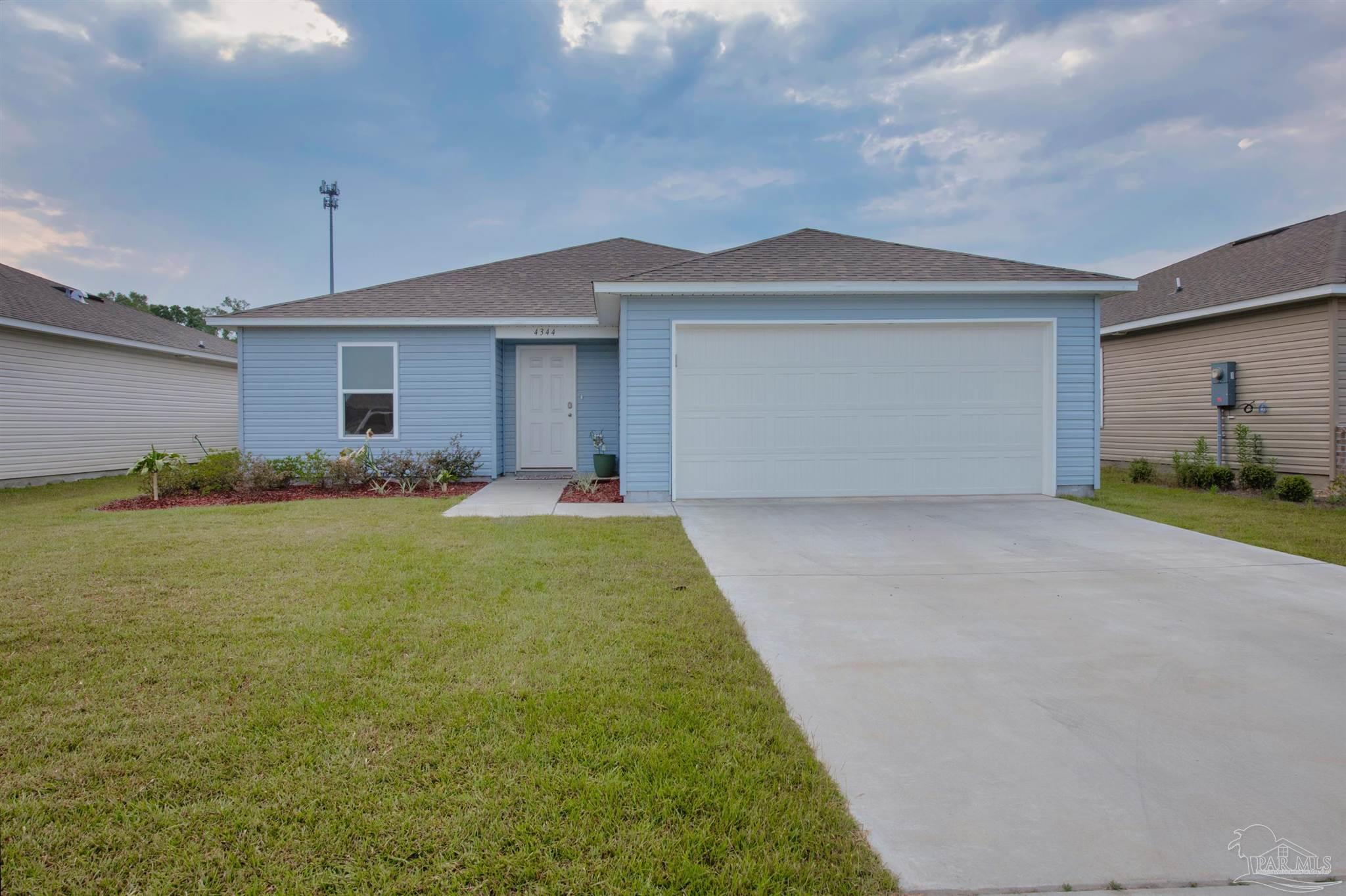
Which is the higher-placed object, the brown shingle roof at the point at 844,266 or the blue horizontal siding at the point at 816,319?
the brown shingle roof at the point at 844,266

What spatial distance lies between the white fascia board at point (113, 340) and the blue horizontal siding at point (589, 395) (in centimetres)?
749

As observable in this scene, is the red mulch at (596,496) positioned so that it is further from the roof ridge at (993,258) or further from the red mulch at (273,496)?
the roof ridge at (993,258)

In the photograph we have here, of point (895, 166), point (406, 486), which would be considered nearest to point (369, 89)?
point (406, 486)

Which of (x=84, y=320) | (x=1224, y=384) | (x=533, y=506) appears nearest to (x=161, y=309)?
(x=84, y=320)

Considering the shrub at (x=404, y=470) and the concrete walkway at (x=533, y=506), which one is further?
the shrub at (x=404, y=470)

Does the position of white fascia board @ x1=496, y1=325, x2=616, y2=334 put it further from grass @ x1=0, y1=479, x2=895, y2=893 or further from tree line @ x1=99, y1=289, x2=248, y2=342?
tree line @ x1=99, y1=289, x2=248, y2=342

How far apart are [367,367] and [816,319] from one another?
7.38 metres

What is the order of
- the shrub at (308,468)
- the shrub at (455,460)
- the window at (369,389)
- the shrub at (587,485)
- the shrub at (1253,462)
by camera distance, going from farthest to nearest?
1. the window at (369,389)
2. the shrub at (455,460)
3. the shrub at (308,468)
4. the shrub at (1253,462)
5. the shrub at (587,485)

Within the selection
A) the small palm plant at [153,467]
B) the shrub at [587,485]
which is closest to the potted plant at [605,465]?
the shrub at [587,485]

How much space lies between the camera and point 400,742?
224cm

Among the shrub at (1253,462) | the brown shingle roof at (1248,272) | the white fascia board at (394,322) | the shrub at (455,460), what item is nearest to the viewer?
the brown shingle roof at (1248,272)

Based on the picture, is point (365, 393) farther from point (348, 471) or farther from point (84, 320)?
point (84, 320)

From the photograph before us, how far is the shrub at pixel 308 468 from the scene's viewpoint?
9555mm

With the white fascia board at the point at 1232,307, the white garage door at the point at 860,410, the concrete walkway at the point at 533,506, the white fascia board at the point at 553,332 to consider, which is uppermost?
the white fascia board at the point at 1232,307
